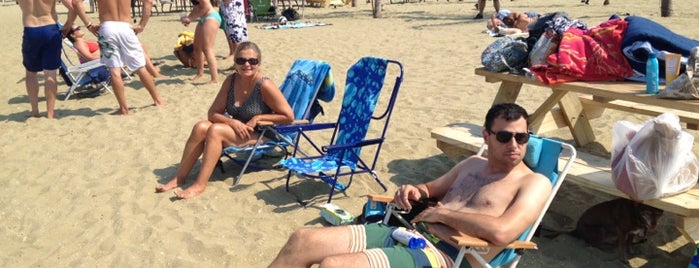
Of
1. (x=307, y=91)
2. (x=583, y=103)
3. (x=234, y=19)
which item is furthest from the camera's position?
(x=234, y=19)

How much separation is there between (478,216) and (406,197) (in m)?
0.48

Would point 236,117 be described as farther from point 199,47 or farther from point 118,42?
point 199,47

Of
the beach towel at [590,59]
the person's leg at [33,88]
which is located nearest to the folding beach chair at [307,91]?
the beach towel at [590,59]

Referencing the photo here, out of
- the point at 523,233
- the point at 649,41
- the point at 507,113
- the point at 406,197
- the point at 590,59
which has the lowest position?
the point at 523,233

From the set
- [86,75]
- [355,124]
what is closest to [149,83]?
[86,75]

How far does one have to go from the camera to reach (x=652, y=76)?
10.6ft

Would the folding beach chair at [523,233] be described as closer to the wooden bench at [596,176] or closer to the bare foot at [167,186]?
the wooden bench at [596,176]

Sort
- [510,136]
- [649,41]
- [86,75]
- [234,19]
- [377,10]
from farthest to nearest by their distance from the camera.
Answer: [377,10], [234,19], [86,75], [649,41], [510,136]

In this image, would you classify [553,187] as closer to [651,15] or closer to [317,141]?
[317,141]

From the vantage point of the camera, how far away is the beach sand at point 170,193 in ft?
11.1

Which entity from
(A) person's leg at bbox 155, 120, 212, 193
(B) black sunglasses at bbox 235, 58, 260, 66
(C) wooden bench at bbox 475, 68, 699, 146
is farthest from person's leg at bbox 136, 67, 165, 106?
(C) wooden bench at bbox 475, 68, 699, 146

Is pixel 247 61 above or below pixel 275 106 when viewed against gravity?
above

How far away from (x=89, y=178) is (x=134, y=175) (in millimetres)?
350

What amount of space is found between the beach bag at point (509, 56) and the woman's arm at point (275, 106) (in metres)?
1.49
